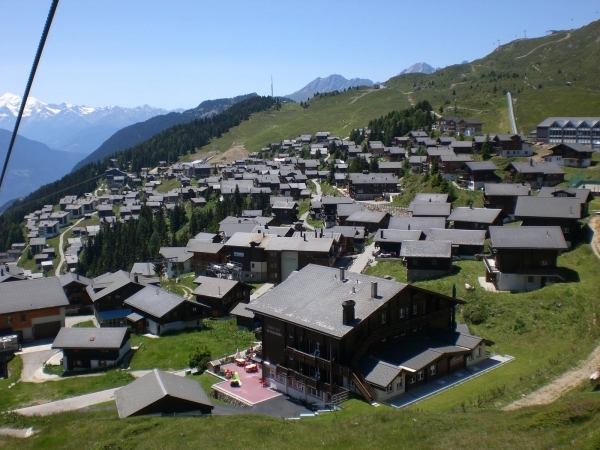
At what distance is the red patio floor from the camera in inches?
1123

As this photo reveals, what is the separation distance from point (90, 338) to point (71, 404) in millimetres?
8597

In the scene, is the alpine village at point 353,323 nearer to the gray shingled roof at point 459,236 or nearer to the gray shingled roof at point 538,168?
the gray shingled roof at point 459,236

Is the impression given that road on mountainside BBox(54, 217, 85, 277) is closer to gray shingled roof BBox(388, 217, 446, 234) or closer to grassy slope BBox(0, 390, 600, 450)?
gray shingled roof BBox(388, 217, 446, 234)

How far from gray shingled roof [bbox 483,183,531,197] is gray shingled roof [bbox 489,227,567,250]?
17462 mm

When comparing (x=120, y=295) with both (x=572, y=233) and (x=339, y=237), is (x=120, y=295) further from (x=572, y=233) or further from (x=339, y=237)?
(x=572, y=233)

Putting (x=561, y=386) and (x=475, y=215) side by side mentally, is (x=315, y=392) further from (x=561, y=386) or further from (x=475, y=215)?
(x=475, y=215)

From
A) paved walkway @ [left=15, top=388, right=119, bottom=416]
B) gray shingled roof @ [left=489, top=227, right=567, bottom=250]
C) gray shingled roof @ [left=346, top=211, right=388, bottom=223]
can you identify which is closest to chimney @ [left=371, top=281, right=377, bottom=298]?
gray shingled roof @ [left=489, top=227, right=567, bottom=250]

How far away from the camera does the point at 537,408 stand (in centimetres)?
1827

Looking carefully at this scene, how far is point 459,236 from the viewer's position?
50.7 metres

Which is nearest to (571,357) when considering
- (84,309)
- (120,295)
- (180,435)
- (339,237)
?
(180,435)

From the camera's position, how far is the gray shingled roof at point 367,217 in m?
68.7

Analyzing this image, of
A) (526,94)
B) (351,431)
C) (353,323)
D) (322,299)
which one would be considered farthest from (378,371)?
(526,94)

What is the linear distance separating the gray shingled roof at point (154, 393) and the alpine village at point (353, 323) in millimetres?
115

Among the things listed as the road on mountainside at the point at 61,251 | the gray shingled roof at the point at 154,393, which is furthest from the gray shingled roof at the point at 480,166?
the road on mountainside at the point at 61,251
